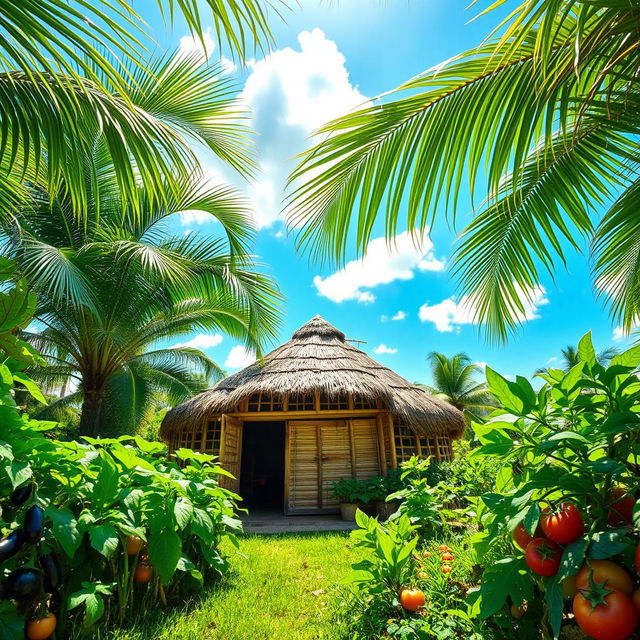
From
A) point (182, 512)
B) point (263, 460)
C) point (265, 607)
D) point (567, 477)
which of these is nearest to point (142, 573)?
point (182, 512)

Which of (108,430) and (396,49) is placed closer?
(396,49)

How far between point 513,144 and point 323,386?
252 inches

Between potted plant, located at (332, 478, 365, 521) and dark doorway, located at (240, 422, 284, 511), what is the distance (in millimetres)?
5750

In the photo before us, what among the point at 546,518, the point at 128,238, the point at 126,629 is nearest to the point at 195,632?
the point at 126,629

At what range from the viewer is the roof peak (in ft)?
35.1

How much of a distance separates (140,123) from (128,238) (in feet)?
16.9

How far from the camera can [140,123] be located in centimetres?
200

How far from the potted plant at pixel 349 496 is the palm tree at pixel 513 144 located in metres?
5.54

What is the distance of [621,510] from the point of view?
3.19 ft

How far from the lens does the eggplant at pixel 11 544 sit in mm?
1130

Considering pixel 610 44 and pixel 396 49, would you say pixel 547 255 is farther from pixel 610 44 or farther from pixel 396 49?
pixel 396 49

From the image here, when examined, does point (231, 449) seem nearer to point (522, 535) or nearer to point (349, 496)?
point (349, 496)

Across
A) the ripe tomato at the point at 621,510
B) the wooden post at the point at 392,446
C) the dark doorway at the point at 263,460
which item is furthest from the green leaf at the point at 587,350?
the dark doorway at the point at 263,460

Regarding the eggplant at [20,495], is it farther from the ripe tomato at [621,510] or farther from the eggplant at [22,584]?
the ripe tomato at [621,510]
